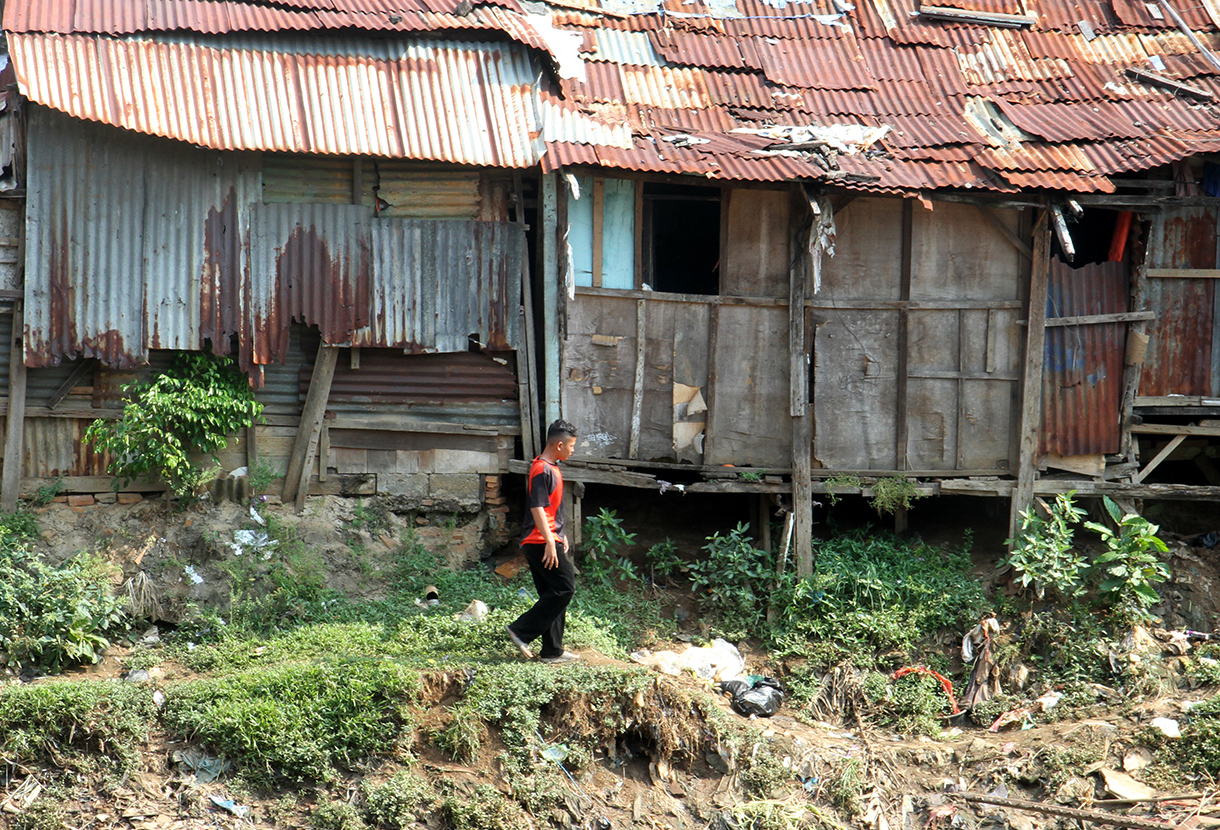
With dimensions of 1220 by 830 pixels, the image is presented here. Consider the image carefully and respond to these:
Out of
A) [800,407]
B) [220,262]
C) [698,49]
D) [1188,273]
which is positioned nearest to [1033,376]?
[1188,273]

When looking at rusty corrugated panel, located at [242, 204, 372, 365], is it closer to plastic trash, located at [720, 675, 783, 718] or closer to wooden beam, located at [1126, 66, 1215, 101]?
plastic trash, located at [720, 675, 783, 718]

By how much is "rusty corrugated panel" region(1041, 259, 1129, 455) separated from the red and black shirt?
511 cm

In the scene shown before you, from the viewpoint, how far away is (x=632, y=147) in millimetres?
8469

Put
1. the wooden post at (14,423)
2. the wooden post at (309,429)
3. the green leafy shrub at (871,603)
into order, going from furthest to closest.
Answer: the wooden post at (309,429), the green leafy shrub at (871,603), the wooden post at (14,423)

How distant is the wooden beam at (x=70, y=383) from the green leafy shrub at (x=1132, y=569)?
27.9 feet

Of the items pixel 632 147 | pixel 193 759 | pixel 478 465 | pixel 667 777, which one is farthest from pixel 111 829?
pixel 632 147

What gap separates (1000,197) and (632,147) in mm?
3227

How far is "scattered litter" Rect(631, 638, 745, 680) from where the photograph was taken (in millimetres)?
8008

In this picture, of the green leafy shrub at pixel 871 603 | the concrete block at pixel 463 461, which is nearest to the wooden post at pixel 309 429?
the concrete block at pixel 463 461

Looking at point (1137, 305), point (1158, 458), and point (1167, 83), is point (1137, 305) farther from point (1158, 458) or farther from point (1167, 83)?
point (1167, 83)

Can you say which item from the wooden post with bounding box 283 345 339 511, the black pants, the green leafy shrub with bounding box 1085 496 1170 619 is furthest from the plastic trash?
the wooden post with bounding box 283 345 339 511

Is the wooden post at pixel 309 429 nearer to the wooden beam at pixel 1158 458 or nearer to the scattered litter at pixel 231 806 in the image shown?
the scattered litter at pixel 231 806

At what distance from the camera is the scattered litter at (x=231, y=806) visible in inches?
236

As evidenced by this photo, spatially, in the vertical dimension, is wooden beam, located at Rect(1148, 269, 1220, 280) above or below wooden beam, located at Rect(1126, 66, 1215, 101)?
below
